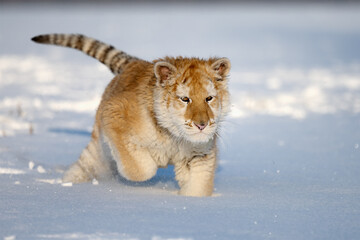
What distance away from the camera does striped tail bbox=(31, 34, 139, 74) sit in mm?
7398

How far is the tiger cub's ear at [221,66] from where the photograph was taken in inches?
226

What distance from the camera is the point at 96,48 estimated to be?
761 centimetres

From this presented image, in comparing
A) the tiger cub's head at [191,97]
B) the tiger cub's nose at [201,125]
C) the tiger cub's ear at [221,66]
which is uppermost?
the tiger cub's ear at [221,66]

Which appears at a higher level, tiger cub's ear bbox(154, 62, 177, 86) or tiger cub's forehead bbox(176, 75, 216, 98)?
tiger cub's ear bbox(154, 62, 177, 86)

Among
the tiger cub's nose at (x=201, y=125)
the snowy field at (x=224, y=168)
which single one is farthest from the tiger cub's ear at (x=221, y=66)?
the snowy field at (x=224, y=168)

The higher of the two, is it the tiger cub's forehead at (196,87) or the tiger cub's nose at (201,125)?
the tiger cub's forehead at (196,87)

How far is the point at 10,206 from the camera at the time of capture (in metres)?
4.84

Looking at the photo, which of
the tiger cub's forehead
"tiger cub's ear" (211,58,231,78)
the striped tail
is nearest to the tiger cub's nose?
the tiger cub's forehead

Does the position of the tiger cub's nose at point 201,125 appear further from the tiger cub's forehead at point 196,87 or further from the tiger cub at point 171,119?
the tiger cub's forehead at point 196,87

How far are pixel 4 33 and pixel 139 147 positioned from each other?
27.6 meters

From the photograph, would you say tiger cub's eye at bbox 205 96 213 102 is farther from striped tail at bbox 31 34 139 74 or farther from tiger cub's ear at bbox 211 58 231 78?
striped tail at bbox 31 34 139 74

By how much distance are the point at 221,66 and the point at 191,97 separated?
60 cm

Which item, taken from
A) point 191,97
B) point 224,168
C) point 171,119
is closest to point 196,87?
point 191,97

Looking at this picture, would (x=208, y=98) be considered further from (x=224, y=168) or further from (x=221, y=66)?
(x=224, y=168)
